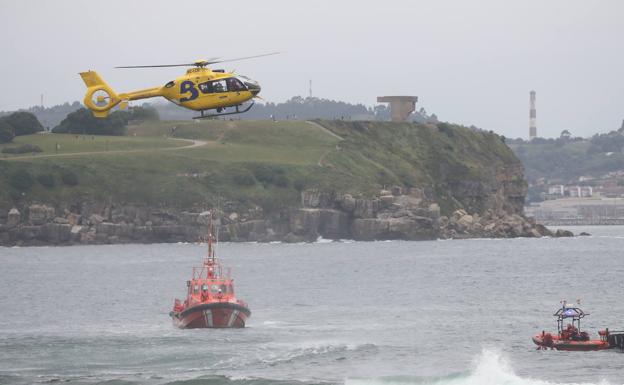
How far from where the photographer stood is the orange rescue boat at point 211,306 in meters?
79.9

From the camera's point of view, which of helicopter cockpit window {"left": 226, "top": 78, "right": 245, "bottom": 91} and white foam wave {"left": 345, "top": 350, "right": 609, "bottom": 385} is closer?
white foam wave {"left": 345, "top": 350, "right": 609, "bottom": 385}

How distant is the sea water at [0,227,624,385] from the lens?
6406 centimetres

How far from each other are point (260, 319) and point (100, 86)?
95.6 ft

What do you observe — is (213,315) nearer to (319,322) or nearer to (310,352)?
(319,322)

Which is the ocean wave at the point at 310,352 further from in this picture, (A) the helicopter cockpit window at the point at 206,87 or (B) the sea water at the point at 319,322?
(A) the helicopter cockpit window at the point at 206,87

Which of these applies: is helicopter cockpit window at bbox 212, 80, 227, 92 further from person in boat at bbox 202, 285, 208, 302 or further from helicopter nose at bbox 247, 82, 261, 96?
person in boat at bbox 202, 285, 208, 302

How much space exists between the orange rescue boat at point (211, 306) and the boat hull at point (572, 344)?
1907cm

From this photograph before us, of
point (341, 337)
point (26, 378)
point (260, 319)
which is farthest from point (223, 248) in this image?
point (26, 378)

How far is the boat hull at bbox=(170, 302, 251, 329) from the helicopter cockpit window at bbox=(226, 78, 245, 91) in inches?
874

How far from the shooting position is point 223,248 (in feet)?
606

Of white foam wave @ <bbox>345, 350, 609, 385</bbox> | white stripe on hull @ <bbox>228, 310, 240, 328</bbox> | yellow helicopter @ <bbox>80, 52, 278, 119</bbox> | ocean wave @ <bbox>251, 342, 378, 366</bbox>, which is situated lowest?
white foam wave @ <bbox>345, 350, 609, 385</bbox>

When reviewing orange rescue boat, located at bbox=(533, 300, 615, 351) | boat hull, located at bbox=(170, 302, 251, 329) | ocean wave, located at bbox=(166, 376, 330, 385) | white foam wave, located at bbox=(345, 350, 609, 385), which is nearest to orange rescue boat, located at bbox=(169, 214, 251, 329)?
boat hull, located at bbox=(170, 302, 251, 329)

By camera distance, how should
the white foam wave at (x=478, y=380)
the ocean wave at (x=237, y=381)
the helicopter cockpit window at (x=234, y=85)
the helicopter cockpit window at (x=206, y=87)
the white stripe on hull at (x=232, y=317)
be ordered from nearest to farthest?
the white foam wave at (x=478, y=380), the helicopter cockpit window at (x=206, y=87), the helicopter cockpit window at (x=234, y=85), the ocean wave at (x=237, y=381), the white stripe on hull at (x=232, y=317)

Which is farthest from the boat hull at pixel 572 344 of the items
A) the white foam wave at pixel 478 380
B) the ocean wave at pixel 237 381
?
the ocean wave at pixel 237 381
